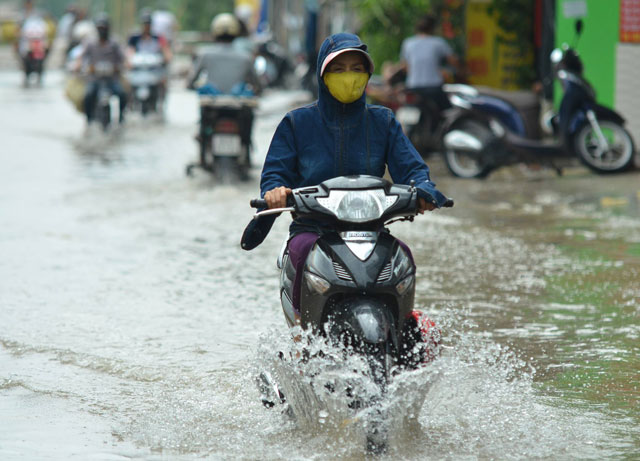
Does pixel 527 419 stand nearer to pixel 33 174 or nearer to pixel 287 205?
pixel 287 205

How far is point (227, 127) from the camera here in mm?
13297

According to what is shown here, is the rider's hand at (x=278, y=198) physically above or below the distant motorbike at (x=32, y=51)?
above

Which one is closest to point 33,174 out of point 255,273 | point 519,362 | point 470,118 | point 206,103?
point 206,103

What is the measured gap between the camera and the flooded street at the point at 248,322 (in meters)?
4.96

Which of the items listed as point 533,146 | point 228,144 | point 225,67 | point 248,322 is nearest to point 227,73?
point 225,67

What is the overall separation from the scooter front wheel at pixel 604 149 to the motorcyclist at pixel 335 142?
8617mm

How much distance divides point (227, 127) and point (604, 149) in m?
4.11

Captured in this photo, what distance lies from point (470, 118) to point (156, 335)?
7.65m

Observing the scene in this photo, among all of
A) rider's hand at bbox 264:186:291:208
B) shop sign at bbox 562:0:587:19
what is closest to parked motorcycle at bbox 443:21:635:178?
shop sign at bbox 562:0:587:19

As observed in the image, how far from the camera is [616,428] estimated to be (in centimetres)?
503

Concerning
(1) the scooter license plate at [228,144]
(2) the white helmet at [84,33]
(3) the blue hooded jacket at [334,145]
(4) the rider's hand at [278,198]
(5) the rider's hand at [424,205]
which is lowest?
(1) the scooter license plate at [228,144]

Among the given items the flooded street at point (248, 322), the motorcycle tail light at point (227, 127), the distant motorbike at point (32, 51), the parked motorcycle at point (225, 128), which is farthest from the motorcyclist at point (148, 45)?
the distant motorbike at point (32, 51)

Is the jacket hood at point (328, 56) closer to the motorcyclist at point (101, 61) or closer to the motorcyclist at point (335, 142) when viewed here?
the motorcyclist at point (335, 142)

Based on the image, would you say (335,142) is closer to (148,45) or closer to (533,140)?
(533,140)
